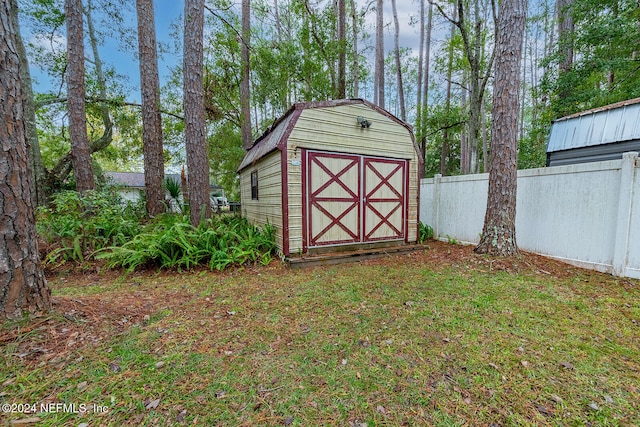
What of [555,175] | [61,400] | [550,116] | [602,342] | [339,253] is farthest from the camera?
[550,116]

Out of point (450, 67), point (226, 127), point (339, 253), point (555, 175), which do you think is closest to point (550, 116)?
point (450, 67)

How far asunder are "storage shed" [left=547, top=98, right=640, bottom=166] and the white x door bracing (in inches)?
163

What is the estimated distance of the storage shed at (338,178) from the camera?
4723 mm

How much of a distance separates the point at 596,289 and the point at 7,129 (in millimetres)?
6242

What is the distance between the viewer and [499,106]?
444 centimetres

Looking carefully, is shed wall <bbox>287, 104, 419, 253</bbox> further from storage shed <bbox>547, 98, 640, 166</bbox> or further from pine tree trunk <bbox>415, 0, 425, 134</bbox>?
pine tree trunk <bbox>415, 0, 425, 134</bbox>

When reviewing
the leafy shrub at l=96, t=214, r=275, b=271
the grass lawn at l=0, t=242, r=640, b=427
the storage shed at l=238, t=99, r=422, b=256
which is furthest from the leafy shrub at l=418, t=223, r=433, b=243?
the leafy shrub at l=96, t=214, r=275, b=271

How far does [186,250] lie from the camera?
171 inches

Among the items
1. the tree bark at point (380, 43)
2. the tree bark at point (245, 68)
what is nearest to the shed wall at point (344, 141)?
the tree bark at point (245, 68)

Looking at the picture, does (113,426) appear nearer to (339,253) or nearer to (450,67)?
(339,253)

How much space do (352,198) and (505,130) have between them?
2917mm

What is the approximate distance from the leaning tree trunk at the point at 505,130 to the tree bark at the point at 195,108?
549 cm

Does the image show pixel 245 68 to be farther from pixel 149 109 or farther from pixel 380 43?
pixel 380 43

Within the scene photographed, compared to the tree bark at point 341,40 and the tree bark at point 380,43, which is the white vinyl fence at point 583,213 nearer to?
the tree bark at point 341,40
